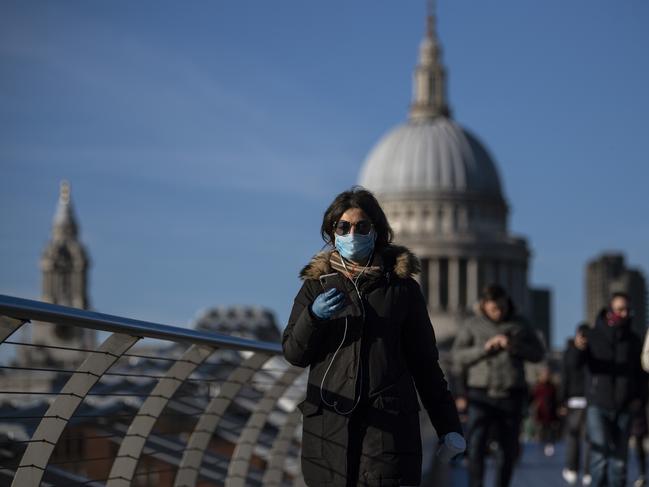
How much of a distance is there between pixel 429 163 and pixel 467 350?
118 metres

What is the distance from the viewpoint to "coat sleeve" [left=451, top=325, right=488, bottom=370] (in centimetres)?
1085

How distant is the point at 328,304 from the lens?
223 inches

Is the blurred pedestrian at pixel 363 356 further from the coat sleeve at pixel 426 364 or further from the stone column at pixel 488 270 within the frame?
the stone column at pixel 488 270

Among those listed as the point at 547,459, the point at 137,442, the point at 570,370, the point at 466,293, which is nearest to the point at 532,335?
the point at 570,370

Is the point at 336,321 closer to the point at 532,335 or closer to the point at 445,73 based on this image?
the point at 532,335

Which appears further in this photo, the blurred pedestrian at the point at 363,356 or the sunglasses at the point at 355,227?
the sunglasses at the point at 355,227

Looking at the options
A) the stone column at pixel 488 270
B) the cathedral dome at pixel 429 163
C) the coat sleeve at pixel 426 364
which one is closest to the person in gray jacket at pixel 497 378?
the coat sleeve at pixel 426 364

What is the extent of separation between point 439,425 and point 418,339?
0.34m

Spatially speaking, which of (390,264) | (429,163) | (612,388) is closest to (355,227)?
(390,264)

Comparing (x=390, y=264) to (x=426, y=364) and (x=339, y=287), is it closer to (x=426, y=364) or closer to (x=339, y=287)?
(x=339, y=287)

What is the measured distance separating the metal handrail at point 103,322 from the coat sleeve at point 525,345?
2.92m

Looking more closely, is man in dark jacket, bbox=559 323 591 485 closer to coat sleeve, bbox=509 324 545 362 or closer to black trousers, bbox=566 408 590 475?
black trousers, bbox=566 408 590 475

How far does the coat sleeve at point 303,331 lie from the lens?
18.8 feet

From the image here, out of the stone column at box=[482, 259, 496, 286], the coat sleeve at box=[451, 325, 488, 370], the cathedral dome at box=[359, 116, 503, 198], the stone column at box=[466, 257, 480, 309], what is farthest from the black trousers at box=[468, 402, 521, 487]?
the cathedral dome at box=[359, 116, 503, 198]
